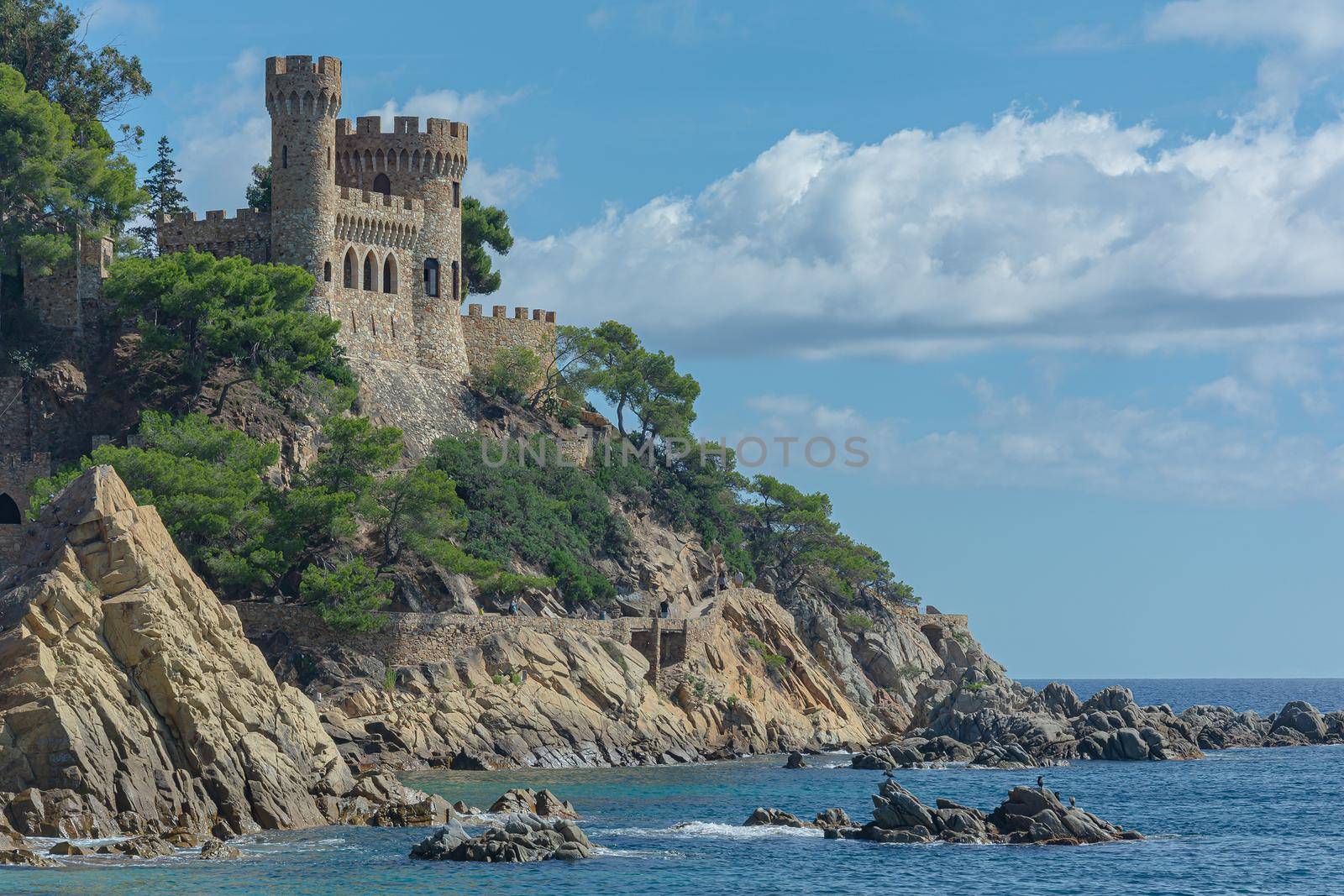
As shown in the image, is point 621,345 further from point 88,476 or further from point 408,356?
point 88,476

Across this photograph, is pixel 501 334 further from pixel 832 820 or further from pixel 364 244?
pixel 832 820

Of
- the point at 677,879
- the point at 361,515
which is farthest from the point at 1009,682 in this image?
the point at 677,879

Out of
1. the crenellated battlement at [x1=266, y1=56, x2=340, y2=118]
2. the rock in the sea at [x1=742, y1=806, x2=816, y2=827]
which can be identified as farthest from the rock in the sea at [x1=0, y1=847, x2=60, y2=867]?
the crenellated battlement at [x1=266, y1=56, x2=340, y2=118]

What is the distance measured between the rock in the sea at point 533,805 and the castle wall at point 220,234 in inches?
1388

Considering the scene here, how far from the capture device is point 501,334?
91.6 m

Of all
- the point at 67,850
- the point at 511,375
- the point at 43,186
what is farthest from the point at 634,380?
the point at 67,850

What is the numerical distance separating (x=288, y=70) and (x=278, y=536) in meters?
22.1

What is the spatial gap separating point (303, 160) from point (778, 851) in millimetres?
41638

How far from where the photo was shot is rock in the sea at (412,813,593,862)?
46281 mm

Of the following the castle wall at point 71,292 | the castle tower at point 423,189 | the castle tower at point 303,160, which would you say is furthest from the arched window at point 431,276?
the castle wall at point 71,292

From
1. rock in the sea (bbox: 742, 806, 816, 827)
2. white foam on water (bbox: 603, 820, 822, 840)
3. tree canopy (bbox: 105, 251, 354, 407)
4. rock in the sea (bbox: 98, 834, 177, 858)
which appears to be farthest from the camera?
tree canopy (bbox: 105, 251, 354, 407)

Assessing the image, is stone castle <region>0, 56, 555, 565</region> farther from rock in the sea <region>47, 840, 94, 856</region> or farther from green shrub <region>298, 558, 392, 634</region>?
rock in the sea <region>47, 840, 94, 856</region>

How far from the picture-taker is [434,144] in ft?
286

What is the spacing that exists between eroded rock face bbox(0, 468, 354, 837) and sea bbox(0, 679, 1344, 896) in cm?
214
